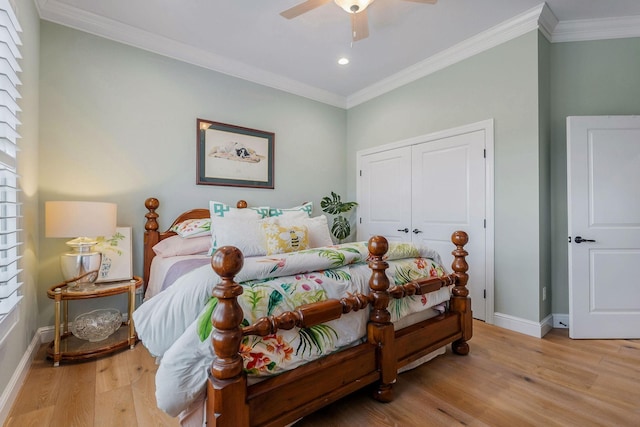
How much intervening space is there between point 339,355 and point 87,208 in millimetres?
1976

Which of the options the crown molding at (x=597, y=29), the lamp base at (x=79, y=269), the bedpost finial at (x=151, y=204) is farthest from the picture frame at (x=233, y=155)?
the crown molding at (x=597, y=29)

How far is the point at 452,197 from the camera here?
10.3 feet

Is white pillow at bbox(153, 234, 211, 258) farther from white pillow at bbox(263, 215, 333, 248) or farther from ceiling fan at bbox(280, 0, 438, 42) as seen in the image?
ceiling fan at bbox(280, 0, 438, 42)

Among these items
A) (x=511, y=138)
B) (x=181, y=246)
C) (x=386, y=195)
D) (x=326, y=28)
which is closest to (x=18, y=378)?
(x=181, y=246)

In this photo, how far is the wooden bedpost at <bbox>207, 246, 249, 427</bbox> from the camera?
1.06 metres

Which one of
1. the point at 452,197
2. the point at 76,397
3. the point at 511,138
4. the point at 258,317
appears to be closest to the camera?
the point at 258,317

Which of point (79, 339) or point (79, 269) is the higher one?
point (79, 269)

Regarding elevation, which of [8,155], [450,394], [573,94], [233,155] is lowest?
[450,394]

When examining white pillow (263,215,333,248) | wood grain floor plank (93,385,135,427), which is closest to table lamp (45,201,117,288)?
wood grain floor plank (93,385,135,427)

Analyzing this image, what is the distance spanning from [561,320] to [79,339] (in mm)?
4089

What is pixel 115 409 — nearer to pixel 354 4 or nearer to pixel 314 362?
pixel 314 362

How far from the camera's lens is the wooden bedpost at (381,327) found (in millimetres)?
A: 1582

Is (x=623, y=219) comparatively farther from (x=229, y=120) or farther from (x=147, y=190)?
(x=147, y=190)

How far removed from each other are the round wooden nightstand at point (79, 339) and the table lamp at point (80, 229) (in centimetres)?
11
